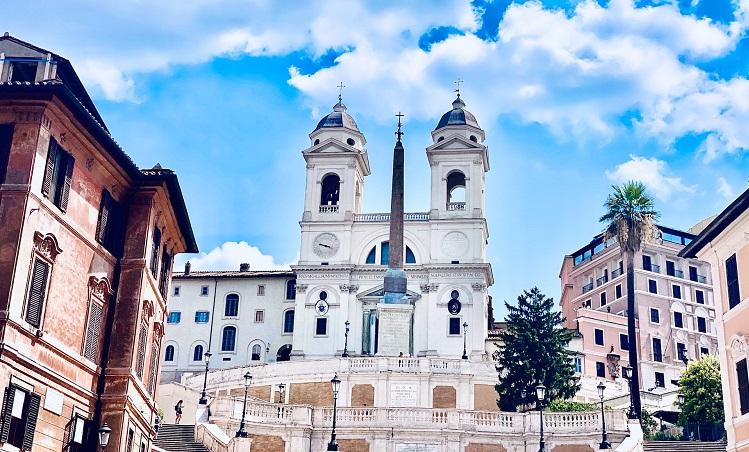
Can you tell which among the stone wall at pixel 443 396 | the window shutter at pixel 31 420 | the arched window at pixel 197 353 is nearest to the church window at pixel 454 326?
the stone wall at pixel 443 396

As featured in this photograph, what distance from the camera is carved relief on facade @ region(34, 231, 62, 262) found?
72.9ft

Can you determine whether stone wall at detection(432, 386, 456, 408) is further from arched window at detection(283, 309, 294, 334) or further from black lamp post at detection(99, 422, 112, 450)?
black lamp post at detection(99, 422, 112, 450)

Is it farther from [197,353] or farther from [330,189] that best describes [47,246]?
[330,189]

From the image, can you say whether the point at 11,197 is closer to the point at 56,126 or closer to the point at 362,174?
the point at 56,126

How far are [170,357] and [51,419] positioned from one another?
7014 centimetres

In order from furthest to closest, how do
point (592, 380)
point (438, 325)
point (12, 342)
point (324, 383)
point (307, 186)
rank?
point (307, 186)
point (438, 325)
point (592, 380)
point (324, 383)
point (12, 342)

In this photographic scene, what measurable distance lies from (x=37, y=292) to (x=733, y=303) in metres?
21.1

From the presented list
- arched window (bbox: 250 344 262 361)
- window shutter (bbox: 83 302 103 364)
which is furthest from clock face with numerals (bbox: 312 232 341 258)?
window shutter (bbox: 83 302 103 364)

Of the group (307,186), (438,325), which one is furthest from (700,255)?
(307,186)

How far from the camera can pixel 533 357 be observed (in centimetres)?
5822

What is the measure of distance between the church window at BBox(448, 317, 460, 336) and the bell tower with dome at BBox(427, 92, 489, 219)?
9.98 metres

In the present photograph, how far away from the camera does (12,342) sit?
20.8 m

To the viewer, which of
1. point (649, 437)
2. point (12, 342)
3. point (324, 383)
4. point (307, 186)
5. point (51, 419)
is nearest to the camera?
point (12, 342)

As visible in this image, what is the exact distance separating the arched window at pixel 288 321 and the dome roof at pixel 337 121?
701 inches
